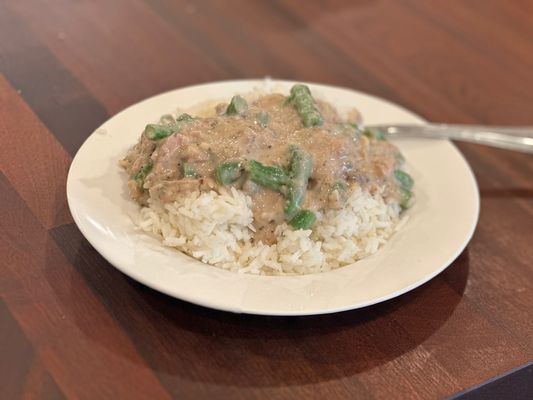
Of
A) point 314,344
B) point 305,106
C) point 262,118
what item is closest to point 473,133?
→ point 305,106

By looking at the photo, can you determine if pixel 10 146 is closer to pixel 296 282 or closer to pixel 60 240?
pixel 60 240

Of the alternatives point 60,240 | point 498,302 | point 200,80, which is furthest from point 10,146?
point 498,302

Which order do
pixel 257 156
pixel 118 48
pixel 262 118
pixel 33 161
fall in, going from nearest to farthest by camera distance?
pixel 257 156
pixel 262 118
pixel 33 161
pixel 118 48

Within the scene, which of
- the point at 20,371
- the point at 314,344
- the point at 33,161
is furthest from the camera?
the point at 33,161

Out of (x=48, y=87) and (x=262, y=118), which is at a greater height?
(x=262, y=118)

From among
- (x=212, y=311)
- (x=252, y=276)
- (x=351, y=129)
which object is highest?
(x=351, y=129)

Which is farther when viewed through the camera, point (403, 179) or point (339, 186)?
point (403, 179)

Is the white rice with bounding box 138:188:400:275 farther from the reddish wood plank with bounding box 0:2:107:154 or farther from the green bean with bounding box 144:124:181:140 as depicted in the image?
the reddish wood plank with bounding box 0:2:107:154

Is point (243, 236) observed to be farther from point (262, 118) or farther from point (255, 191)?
point (262, 118)
